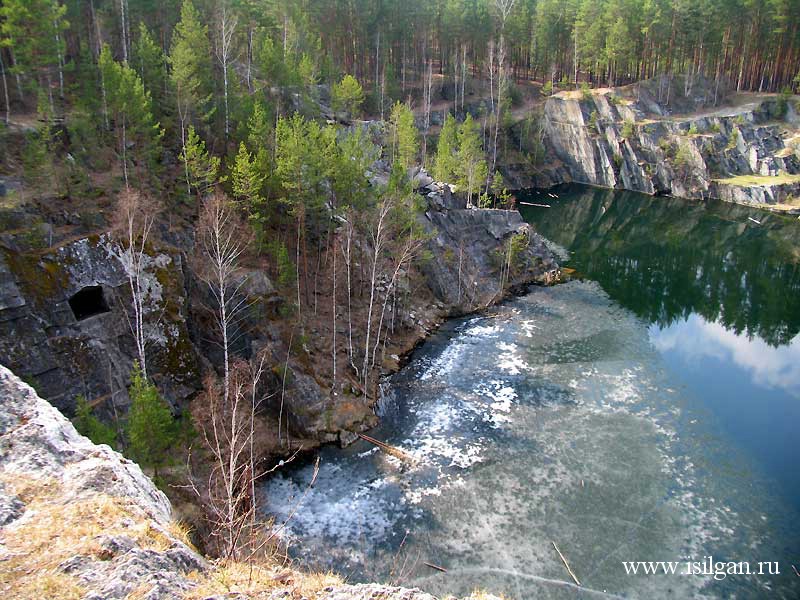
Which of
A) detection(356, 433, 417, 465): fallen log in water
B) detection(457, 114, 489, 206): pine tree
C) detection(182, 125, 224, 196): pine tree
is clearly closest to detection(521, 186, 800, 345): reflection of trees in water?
detection(457, 114, 489, 206): pine tree

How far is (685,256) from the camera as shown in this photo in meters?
69.1

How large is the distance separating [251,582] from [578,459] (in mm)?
24895

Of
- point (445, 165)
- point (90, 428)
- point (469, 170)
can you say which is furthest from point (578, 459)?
point (445, 165)

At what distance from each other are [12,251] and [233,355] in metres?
12.4

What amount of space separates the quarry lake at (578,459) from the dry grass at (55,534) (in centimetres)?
1543

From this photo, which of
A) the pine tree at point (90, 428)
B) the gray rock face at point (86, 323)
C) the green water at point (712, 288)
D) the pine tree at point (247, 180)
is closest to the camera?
the pine tree at point (90, 428)

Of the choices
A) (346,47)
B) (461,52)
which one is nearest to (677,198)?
(461,52)

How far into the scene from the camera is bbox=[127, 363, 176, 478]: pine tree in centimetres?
2395

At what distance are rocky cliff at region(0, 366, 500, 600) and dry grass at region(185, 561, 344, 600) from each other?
2 centimetres

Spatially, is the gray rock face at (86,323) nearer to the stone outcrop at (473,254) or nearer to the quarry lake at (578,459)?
the quarry lake at (578,459)

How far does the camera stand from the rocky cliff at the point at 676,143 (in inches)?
3580

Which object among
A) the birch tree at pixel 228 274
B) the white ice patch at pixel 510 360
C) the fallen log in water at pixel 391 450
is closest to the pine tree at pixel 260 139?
the birch tree at pixel 228 274

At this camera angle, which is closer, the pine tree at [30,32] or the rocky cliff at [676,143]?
the pine tree at [30,32]

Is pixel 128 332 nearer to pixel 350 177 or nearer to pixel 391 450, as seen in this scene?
pixel 391 450
